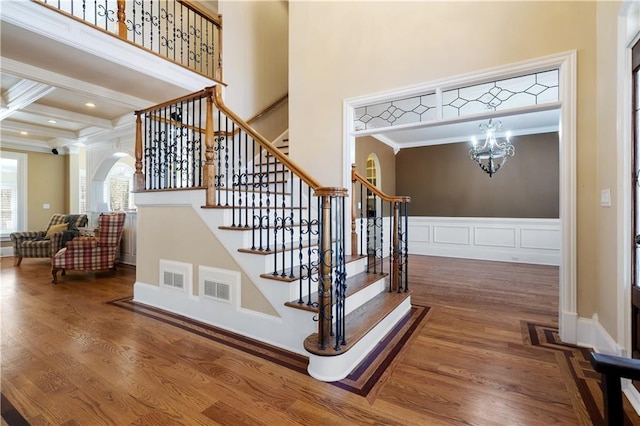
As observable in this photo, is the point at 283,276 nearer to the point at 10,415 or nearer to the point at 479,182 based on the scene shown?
the point at 10,415

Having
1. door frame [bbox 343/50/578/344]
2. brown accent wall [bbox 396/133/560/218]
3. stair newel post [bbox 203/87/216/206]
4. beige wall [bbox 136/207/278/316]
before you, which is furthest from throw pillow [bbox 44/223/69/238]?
door frame [bbox 343/50/578/344]

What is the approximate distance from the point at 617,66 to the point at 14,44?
5334mm

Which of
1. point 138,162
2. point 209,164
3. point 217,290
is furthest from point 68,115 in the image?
point 217,290

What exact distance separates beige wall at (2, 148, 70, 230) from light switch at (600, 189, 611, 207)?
10.5 metres

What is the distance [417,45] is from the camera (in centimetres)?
332

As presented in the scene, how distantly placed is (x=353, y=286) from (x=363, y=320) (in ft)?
1.41

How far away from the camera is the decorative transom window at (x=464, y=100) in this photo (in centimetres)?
282

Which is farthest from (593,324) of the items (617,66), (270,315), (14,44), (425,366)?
(14,44)

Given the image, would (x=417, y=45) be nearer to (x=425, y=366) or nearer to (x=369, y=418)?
(x=425, y=366)

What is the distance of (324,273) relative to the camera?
6.51ft

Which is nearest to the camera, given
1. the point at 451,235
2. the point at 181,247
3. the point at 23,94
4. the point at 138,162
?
the point at 181,247

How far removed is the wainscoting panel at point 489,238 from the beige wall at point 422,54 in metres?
4.08

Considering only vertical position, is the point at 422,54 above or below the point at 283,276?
above

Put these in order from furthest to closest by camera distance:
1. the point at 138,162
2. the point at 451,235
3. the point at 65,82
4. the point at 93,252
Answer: the point at 451,235
the point at 93,252
the point at 65,82
the point at 138,162
